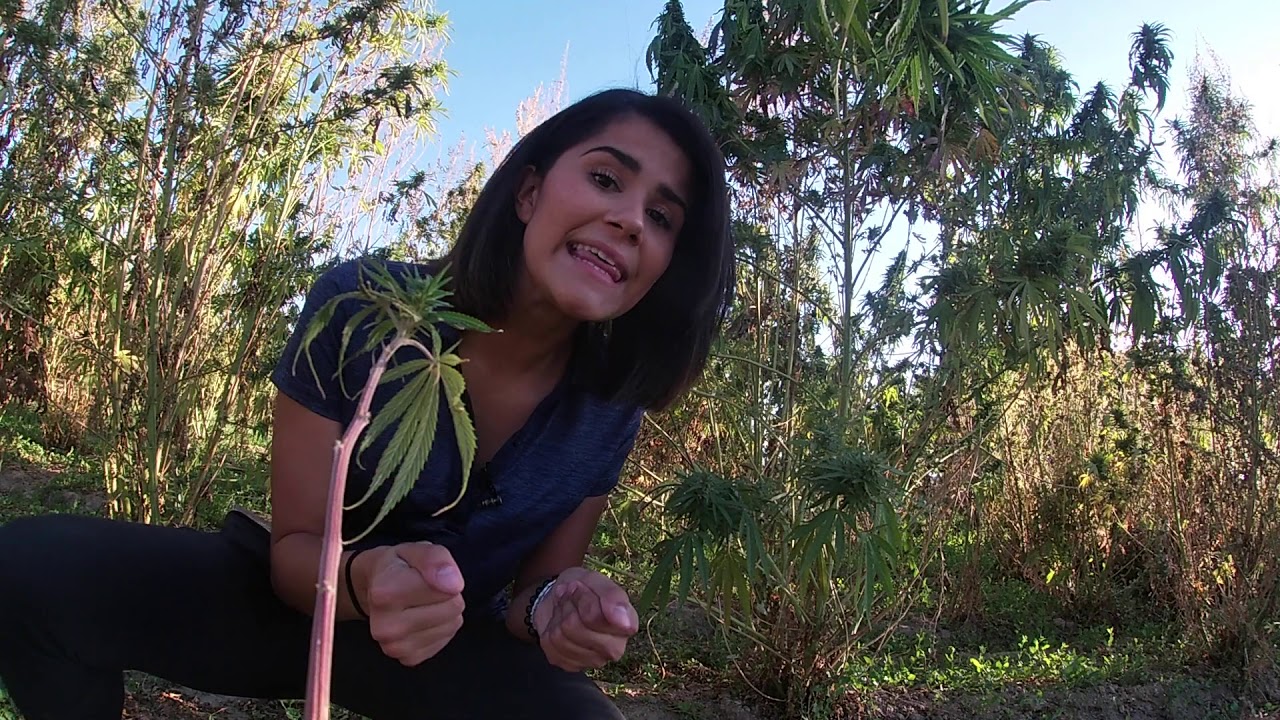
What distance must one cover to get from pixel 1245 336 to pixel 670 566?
287cm

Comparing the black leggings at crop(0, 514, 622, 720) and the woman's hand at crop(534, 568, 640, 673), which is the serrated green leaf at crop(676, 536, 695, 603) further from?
the woman's hand at crop(534, 568, 640, 673)

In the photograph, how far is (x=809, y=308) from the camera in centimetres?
330

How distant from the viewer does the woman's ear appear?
1476 mm

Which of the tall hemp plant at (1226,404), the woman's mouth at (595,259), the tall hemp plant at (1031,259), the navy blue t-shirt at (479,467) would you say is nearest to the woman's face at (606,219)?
the woman's mouth at (595,259)

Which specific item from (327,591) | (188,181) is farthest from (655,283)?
(188,181)

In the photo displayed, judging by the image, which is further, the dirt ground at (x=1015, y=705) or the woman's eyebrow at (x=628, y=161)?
the dirt ground at (x=1015, y=705)

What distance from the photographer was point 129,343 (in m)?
3.15

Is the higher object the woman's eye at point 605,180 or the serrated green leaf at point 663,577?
the woman's eye at point 605,180

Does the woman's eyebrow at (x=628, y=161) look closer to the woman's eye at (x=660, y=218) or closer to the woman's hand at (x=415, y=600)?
the woman's eye at (x=660, y=218)

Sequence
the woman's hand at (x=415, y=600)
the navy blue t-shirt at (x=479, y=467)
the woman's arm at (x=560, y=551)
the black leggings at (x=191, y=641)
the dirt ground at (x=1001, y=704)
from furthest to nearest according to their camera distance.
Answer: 1. the dirt ground at (x=1001, y=704)
2. the woman's arm at (x=560, y=551)
3. the navy blue t-shirt at (x=479, y=467)
4. the black leggings at (x=191, y=641)
5. the woman's hand at (x=415, y=600)

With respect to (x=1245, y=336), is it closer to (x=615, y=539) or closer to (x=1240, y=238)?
(x=1240, y=238)

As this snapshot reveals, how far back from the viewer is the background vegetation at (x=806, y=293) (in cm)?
247

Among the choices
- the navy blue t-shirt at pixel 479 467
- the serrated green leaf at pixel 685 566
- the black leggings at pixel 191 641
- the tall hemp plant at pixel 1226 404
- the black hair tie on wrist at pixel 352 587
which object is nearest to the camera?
the black hair tie on wrist at pixel 352 587

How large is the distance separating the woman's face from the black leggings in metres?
0.56
